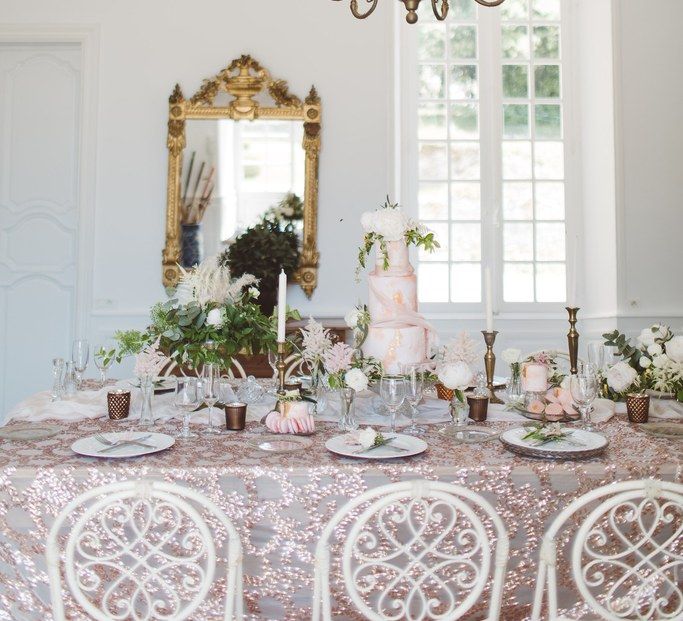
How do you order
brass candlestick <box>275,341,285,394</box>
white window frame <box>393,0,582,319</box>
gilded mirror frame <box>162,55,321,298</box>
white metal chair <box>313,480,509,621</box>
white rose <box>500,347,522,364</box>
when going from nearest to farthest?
white metal chair <box>313,480,509,621</box>, brass candlestick <box>275,341,285,394</box>, white rose <box>500,347,522,364</box>, gilded mirror frame <box>162,55,321,298</box>, white window frame <box>393,0,582,319</box>

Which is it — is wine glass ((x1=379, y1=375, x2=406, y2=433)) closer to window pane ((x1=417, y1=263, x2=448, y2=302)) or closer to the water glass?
the water glass

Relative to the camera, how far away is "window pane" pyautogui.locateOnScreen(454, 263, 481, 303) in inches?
184

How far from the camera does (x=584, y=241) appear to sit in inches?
185

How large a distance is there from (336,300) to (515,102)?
191 centimetres

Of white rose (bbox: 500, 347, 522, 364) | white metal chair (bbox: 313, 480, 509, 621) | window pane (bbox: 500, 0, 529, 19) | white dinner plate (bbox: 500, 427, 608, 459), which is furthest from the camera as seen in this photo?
window pane (bbox: 500, 0, 529, 19)

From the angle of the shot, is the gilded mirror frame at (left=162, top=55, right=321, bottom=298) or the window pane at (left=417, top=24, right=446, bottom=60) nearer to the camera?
the gilded mirror frame at (left=162, top=55, right=321, bottom=298)

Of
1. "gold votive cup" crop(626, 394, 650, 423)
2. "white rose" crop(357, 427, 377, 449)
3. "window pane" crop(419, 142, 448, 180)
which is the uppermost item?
"window pane" crop(419, 142, 448, 180)

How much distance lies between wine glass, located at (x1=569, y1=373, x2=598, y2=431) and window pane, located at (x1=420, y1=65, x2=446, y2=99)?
3234mm

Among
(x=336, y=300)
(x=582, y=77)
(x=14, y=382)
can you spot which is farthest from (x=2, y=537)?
(x=582, y=77)

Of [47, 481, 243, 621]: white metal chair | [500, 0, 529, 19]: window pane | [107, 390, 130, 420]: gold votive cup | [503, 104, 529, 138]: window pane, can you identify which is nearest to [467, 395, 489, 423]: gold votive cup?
[47, 481, 243, 621]: white metal chair

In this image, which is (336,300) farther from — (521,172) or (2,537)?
(2,537)

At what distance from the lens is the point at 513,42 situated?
15.6 ft

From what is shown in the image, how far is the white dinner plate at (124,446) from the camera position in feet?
5.30

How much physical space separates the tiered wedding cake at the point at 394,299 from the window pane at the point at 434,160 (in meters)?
2.46
